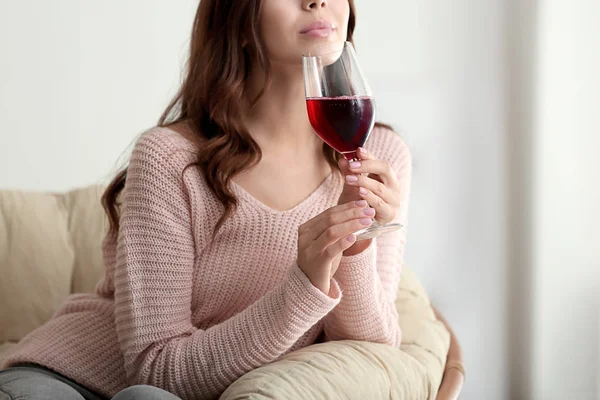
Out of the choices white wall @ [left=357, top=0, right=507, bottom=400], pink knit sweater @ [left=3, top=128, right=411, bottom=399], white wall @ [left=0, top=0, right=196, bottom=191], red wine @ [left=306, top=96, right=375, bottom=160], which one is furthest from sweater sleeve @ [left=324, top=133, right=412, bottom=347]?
white wall @ [left=0, top=0, right=196, bottom=191]

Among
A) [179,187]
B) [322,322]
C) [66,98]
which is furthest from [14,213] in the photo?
[322,322]

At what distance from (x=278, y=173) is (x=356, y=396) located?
551 mm

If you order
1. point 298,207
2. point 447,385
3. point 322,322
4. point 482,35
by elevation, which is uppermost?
point 482,35

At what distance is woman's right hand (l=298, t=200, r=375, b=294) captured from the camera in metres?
1.25

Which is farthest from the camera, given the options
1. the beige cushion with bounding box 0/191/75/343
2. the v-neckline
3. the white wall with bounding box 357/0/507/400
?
the white wall with bounding box 357/0/507/400

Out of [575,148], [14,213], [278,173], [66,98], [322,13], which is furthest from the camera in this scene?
[66,98]

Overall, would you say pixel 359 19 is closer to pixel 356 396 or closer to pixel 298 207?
pixel 298 207

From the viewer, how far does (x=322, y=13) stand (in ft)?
4.99

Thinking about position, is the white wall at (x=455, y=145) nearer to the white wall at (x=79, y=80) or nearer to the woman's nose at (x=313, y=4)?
the white wall at (x=79, y=80)

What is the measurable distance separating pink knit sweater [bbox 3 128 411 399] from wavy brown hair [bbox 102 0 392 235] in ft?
0.13

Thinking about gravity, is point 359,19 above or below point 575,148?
above

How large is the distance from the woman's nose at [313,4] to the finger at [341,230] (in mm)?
491

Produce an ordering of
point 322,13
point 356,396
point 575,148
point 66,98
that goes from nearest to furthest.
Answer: point 356,396 < point 322,13 < point 575,148 < point 66,98

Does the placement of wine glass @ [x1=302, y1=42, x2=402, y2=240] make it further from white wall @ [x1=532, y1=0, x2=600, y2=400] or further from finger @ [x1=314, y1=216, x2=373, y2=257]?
white wall @ [x1=532, y1=0, x2=600, y2=400]
